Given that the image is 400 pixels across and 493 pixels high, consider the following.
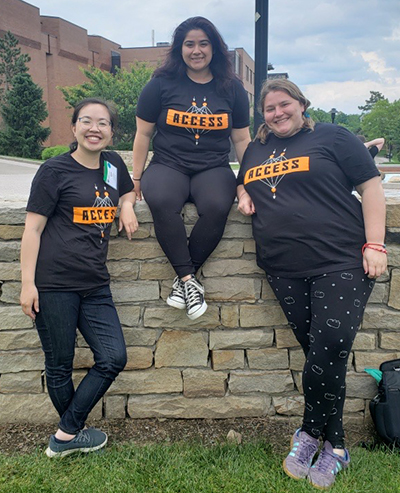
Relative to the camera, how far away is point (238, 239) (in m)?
2.82

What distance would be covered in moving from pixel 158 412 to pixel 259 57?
3034 millimetres

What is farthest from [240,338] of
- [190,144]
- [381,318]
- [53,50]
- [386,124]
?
[386,124]

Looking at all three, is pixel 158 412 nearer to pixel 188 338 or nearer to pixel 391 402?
pixel 188 338

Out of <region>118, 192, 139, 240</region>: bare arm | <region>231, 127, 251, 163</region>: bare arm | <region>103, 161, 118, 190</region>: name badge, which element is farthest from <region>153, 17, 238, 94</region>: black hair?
<region>118, 192, 139, 240</region>: bare arm

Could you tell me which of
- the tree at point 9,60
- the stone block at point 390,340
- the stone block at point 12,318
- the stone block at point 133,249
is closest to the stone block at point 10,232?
the stone block at point 12,318

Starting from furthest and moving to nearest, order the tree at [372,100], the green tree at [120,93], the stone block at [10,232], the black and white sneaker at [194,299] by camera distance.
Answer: the tree at [372,100], the green tree at [120,93], the stone block at [10,232], the black and white sneaker at [194,299]

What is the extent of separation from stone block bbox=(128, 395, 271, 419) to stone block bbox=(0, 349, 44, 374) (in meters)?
0.64

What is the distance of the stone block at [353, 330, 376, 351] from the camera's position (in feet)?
9.43

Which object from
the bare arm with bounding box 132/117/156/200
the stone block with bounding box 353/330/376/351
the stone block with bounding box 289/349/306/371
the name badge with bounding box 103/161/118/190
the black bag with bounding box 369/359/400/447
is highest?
the bare arm with bounding box 132/117/156/200

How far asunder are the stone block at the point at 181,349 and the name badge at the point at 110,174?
994 mm

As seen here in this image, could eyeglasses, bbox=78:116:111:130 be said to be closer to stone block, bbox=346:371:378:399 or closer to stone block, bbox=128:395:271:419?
stone block, bbox=128:395:271:419

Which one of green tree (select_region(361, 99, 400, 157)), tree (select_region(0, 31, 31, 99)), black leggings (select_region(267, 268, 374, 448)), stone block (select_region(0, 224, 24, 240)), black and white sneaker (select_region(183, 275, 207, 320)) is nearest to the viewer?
black leggings (select_region(267, 268, 374, 448))

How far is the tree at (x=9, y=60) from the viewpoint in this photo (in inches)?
1064

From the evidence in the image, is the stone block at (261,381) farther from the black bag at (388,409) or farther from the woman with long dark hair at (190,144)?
the woman with long dark hair at (190,144)
